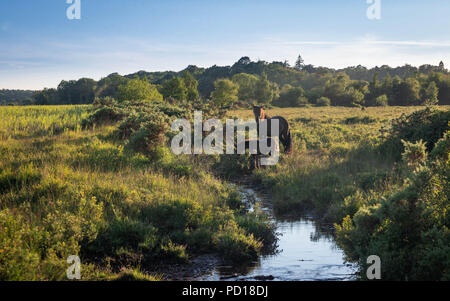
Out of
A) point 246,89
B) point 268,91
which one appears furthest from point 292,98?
point 246,89

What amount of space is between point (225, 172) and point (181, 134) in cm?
427

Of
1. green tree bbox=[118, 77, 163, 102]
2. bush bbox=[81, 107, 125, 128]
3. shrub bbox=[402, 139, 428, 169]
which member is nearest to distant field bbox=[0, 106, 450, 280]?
shrub bbox=[402, 139, 428, 169]

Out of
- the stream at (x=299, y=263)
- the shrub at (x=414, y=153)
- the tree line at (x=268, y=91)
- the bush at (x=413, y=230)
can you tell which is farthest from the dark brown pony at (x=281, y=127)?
the tree line at (x=268, y=91)

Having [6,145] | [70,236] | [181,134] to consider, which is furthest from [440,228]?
[181,134]

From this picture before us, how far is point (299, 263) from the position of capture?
273 inches

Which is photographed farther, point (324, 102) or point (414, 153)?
point (324, 102)

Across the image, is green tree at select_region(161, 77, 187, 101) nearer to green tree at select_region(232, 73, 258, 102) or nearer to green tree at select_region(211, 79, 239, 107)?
green tree at select_region(211, 79, 239, 107)

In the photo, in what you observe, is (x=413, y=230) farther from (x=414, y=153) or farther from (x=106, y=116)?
(x=106, y=116)

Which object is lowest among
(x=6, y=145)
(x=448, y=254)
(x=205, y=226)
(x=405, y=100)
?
(x=205, y=226)

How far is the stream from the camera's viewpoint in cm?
632

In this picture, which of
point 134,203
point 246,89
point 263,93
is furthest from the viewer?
point 246,89

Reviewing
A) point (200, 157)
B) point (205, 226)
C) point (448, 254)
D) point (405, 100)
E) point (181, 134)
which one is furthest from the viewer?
point (405, 100)
